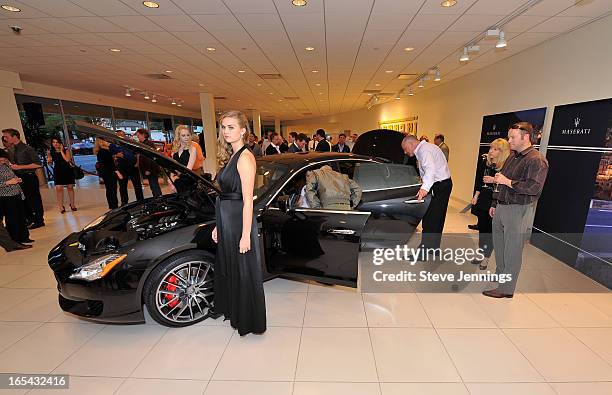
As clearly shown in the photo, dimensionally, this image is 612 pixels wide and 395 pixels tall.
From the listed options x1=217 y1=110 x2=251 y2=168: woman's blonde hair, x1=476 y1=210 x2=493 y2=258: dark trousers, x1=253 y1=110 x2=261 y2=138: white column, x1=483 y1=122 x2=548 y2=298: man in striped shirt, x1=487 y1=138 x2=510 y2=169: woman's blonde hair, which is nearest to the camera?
x1=217 y1=110 x2=251 y2=168: woman's blonde hair

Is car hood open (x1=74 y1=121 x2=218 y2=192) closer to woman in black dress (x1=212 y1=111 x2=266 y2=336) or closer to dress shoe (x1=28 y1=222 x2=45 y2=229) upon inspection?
woman in black dress (x1=212 y1=111 x2=266 y2=336)

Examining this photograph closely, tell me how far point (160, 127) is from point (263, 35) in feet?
43.4

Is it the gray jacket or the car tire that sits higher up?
Answer: the gray jacket

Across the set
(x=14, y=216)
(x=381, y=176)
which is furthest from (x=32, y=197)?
(x=381, y=176)

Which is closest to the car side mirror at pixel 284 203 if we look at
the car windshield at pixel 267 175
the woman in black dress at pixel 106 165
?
the car windshield at pixel 267 175

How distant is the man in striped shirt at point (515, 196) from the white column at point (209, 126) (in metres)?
8.94

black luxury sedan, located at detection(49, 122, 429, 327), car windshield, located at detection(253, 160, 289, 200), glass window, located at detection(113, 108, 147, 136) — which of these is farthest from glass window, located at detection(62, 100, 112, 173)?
car windshield, located at detection(253, 160, 289, 200)

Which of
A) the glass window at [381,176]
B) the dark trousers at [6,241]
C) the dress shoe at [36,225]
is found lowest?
the dress shoe at [36,225]

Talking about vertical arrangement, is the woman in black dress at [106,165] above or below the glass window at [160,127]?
below

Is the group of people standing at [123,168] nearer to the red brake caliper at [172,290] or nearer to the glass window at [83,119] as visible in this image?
the red brake caliper at [172,290]

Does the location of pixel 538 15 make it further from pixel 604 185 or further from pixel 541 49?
pixel 604 185

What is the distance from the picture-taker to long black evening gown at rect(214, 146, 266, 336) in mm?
1955

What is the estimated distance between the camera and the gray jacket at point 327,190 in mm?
2648

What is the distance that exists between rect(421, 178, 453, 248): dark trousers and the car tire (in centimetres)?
243
